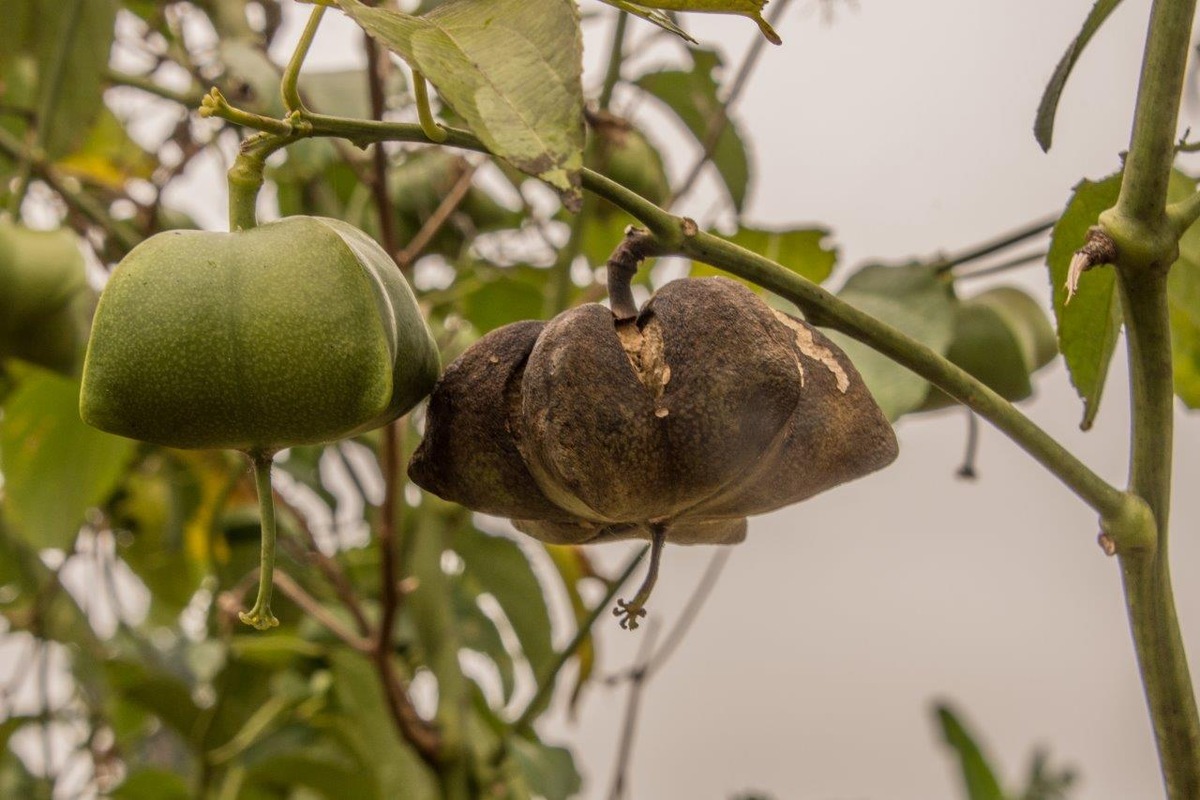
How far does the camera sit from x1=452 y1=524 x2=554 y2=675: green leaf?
921mm

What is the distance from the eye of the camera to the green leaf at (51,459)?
0.92 meters

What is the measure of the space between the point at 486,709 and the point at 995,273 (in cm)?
53

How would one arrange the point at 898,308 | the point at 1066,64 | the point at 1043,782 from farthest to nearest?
1. the point at 1043,782
2. the point at 898,308
3. the point at 1066,64

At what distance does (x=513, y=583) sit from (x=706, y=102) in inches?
15.5

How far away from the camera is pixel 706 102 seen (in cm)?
98

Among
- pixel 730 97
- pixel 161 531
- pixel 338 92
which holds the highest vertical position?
pixel 730 97

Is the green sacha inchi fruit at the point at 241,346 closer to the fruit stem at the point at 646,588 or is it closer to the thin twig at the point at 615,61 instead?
the fruit stem at the point at 646,588

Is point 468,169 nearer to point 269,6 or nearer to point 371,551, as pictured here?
point 269,6

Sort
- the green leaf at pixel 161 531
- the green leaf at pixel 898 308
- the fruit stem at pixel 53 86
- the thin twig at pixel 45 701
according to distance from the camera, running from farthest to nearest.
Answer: the green leaf at pixel 161 531 → the thin twig at pixel 45 701 → the fruit stem at pixel 53 86 → the green leaf at pixel 898 308

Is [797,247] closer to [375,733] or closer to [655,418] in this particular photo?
[655,418]

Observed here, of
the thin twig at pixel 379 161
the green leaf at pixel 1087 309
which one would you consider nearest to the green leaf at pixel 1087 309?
the green leaf at pixel 1087 309

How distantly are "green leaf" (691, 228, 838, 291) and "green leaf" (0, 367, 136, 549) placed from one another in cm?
49

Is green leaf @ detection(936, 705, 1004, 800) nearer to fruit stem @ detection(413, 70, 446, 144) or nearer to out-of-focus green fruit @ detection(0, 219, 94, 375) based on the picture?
out-of-focus green fruit @ detection(0, 219, 94, 375)

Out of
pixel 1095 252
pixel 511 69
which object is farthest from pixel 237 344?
pixel 1095 252
